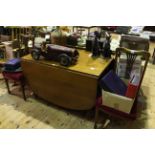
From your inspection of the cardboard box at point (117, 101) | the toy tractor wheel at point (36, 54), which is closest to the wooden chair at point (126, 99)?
the cardboard box at point (117, 101)

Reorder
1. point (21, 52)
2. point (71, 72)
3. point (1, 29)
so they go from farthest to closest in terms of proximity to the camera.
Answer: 1. point (1, 29)
2. point (21, 52)
3. point (71, 72)

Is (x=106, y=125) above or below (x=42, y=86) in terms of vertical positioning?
below

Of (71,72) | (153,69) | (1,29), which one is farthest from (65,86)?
(153,69)

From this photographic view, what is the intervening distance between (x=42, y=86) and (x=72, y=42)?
753 millimetres

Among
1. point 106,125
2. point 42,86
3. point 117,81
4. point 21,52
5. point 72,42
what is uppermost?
point 72,42

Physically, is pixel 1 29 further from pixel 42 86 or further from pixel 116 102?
pixel 116 102

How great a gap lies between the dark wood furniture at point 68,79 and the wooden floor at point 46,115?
15 cm

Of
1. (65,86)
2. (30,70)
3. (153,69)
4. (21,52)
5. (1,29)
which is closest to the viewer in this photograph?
(65,86)

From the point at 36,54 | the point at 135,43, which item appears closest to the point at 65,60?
the point at 36,54

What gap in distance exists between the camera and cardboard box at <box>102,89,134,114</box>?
64.4 inches

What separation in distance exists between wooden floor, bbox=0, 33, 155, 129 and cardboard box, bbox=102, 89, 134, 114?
17.9 inches

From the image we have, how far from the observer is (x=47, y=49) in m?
2.08

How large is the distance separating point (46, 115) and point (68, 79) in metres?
0.61

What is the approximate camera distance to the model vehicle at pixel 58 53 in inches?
76.3
